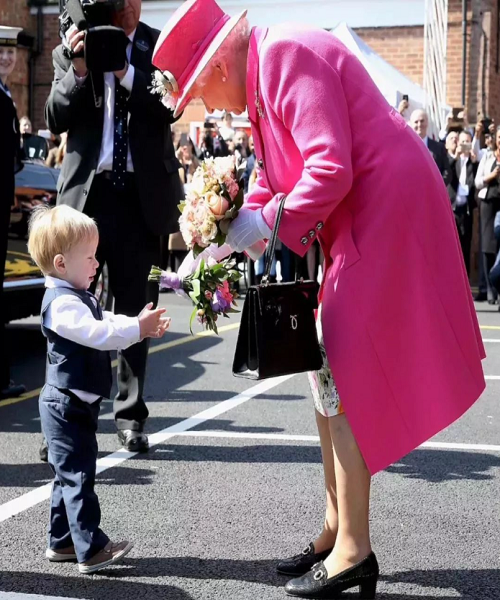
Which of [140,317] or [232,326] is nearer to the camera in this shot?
[140,317]

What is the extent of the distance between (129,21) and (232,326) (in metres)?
5.64

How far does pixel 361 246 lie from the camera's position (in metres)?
3.59

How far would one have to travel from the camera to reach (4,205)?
22.9 ft

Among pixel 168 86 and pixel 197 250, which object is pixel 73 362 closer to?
pixel 197 250

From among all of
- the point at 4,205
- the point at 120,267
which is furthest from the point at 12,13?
the point at 120,267

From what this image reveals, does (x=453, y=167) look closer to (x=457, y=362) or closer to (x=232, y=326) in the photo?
(x=232, y=326)

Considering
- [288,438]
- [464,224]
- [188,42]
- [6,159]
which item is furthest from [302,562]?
[464,224]

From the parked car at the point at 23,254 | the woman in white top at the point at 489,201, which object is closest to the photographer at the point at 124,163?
the parked car at the point at 23,254

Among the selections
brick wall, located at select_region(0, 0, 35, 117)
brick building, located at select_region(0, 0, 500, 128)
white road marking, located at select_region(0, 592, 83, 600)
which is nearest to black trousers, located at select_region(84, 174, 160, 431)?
white road marking, located at select_region(0, 592, 83, 600)

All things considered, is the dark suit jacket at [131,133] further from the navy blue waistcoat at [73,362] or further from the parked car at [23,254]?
the parked car at [23,254]

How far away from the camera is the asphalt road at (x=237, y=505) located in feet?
12.8

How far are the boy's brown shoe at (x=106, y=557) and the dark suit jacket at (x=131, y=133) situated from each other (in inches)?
80.8

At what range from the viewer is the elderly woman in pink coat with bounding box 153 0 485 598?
140 inches

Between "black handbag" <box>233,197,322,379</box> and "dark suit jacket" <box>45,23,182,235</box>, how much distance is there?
214 cm
